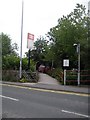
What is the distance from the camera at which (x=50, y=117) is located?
1096 cm

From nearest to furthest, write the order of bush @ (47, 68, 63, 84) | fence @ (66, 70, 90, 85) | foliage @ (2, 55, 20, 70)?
fence @ (66, 70, 90, 85), bush @ (47, 68, 63, 84), foliage @ (2, 55, 20, 70)

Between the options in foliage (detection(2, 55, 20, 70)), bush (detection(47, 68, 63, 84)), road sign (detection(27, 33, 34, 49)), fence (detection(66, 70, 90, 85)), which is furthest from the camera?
foliage (detection(2, 55, 20, 70))

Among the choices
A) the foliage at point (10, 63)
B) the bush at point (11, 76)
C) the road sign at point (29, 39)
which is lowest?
the bush at point (11, 76)

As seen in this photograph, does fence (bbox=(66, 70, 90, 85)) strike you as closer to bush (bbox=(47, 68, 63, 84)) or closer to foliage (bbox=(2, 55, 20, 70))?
bush (bbox=(47, 68, 63, 84))

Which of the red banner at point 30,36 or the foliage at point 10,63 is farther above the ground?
the red banner at point 30,36

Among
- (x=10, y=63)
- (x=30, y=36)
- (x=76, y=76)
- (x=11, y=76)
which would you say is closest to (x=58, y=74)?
(x=11, y=76)

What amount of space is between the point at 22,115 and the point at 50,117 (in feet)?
3.47

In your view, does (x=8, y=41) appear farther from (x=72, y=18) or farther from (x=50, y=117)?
(x=50, y=117)

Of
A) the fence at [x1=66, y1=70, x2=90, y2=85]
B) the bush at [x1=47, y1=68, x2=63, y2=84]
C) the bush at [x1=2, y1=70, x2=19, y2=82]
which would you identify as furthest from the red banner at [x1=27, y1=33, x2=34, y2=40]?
the fence at [x1=66, y1=70, x2=90, y2=85]

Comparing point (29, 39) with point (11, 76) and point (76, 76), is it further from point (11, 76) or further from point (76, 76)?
point (76, 76)

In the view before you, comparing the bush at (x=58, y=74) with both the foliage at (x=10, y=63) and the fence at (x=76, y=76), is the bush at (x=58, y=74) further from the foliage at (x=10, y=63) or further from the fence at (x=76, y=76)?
the foliage at (x=10, y=63)

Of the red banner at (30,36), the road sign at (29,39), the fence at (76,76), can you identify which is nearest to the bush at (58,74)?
the fence at (76,76)

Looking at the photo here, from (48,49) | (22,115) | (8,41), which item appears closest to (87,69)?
(48,49)

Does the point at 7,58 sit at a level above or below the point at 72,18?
below
